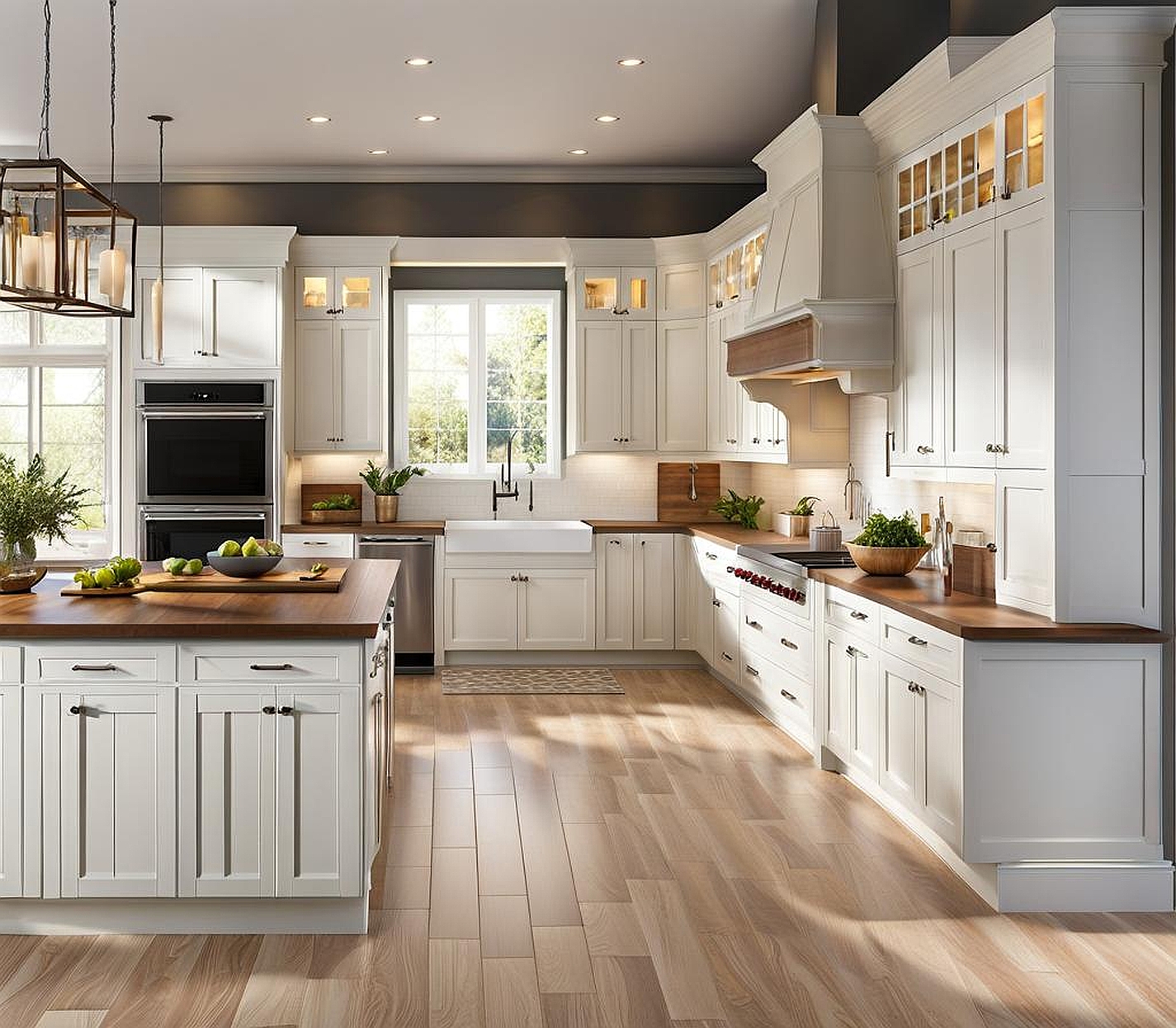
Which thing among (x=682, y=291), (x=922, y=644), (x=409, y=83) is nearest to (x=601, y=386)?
(x=682, y=291)

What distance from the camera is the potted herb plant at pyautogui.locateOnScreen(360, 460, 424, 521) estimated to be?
26.0ft

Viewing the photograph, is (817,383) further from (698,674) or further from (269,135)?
(269,135)

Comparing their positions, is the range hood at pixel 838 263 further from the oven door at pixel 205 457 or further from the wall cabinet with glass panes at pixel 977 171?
the oven door at pixel 205 457

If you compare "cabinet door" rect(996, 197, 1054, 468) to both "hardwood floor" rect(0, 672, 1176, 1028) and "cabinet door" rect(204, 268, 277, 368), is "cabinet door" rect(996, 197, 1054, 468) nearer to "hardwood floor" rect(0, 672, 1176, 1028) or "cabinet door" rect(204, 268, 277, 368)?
"hardwood floor" rect(0, 672, 1176, 1028)

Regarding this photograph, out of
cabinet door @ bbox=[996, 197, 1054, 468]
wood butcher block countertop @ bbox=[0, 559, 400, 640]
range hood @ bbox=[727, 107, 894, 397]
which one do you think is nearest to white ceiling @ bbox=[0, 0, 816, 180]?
range hood @ bbox=[727, 107, 894, 397]

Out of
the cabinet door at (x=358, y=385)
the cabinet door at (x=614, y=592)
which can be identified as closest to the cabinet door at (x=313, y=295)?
the cabinet door at (x=358, y=385)

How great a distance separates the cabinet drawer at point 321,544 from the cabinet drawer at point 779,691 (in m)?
2.59

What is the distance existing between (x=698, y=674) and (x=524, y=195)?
11.0 feet

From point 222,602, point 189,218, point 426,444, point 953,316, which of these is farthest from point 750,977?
point 189,218

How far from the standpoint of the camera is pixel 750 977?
314 centimetres

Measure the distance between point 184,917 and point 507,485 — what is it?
16.4 feet

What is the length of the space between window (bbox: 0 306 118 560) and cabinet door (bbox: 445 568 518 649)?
236cm

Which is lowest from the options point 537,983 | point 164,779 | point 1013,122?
point 537,983

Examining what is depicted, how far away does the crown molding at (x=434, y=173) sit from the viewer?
306 inches
